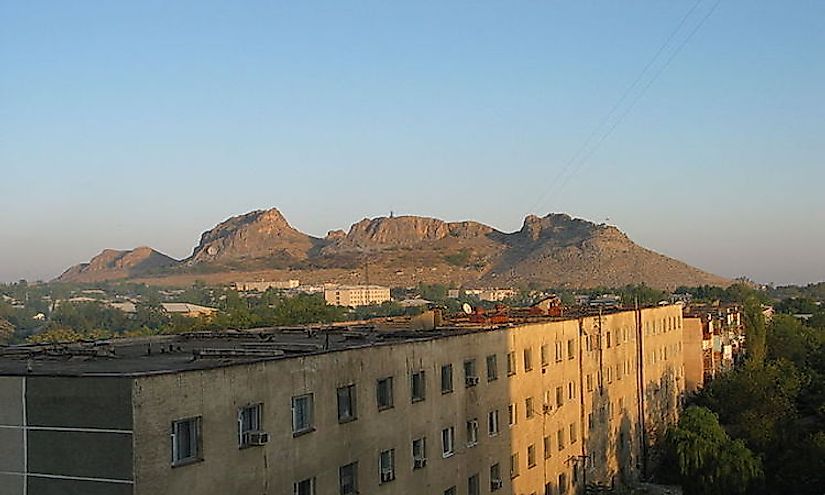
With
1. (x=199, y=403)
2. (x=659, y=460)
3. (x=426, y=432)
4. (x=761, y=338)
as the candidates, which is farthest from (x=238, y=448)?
(x=761, y=338)

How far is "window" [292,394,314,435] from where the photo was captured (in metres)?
22.0

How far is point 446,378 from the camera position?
99.5 ft

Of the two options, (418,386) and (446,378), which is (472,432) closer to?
(446,378)

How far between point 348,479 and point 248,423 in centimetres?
469

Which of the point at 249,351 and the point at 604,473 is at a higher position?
the point at 249,351

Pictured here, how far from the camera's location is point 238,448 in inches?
778

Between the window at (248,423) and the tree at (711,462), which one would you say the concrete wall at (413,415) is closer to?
the window at (248,423)

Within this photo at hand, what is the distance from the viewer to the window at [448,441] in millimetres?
29797

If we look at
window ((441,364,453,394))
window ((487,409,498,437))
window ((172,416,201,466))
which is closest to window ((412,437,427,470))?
window ((441,364,453,394))

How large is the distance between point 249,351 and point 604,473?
28.1m

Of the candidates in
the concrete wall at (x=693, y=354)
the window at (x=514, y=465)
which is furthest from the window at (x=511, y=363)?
the concrete wall at (x=693, y=354)

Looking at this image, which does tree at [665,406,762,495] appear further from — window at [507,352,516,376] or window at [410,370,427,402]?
window at [410,370,427,402]

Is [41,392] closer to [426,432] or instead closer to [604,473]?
[426,432]

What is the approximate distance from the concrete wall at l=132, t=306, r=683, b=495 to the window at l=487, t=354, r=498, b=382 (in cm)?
29
